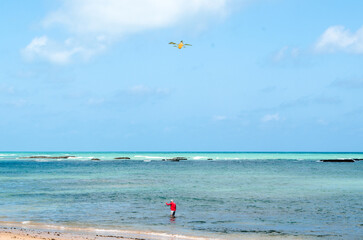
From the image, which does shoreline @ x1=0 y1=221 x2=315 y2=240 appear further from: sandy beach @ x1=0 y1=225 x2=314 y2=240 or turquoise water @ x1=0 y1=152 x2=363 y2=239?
turquoise water @ x1=0 y1=152 x2=363 y2=239

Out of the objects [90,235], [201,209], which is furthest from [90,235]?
[201,209]

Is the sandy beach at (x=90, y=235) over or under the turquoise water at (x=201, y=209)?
under

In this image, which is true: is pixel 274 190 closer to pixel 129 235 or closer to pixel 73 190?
pixel 73 190

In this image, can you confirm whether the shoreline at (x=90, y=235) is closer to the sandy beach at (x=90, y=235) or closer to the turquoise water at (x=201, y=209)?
the sandy beach at (x=90, y=235)

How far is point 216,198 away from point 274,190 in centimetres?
1049

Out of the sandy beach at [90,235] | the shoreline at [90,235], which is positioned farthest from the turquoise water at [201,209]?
the sandy beach at [90,235]

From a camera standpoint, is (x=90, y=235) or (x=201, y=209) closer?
(x=90, y=235)

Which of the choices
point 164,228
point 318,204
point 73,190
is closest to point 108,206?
point 164,228

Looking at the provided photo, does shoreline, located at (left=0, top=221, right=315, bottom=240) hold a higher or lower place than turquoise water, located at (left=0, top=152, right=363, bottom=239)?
lower

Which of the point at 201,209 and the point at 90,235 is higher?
the point at 201,209

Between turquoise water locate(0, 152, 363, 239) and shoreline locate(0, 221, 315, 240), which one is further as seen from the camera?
turquoise water locate(0, 152, 363, 239)

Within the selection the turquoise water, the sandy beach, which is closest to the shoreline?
the sandy beach

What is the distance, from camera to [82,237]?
24.3 m

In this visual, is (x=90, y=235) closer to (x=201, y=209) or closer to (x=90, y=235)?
(x=90, y=235)
